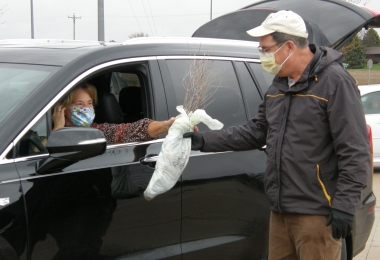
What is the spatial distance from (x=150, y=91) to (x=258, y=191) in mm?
988

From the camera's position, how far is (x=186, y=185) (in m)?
3.30

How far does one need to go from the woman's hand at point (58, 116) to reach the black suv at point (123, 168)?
0.13 metres

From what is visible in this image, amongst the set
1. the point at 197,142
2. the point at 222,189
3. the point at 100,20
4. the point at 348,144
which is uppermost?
the point at 100,20

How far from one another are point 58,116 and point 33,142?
0.30 metres

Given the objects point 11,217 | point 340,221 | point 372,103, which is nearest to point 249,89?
point 340,221

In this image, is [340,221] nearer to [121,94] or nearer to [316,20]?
[121,94]

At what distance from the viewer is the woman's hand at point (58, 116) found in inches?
119

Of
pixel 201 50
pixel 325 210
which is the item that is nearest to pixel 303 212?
pixel 325 210

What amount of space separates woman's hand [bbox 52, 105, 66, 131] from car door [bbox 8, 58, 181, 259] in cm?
14

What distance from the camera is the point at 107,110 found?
Result: 3.75m

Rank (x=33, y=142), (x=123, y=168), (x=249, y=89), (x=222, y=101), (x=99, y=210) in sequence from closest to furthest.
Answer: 1. (x=33, y=142)
2. (x=99, y=210)
3. (x=123, y=168)
4. (x=222, y=101)
5. (x=249, y=89)

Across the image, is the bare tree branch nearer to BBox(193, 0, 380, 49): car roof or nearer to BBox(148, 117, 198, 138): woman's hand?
BBox(148, 117, 198, 138): woman's hand

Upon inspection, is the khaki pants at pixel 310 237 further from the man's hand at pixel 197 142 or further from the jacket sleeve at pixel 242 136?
the man's hand at pixel 197 142

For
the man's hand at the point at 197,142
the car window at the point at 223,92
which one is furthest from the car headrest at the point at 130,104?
the man's hand at the point at 197,142
